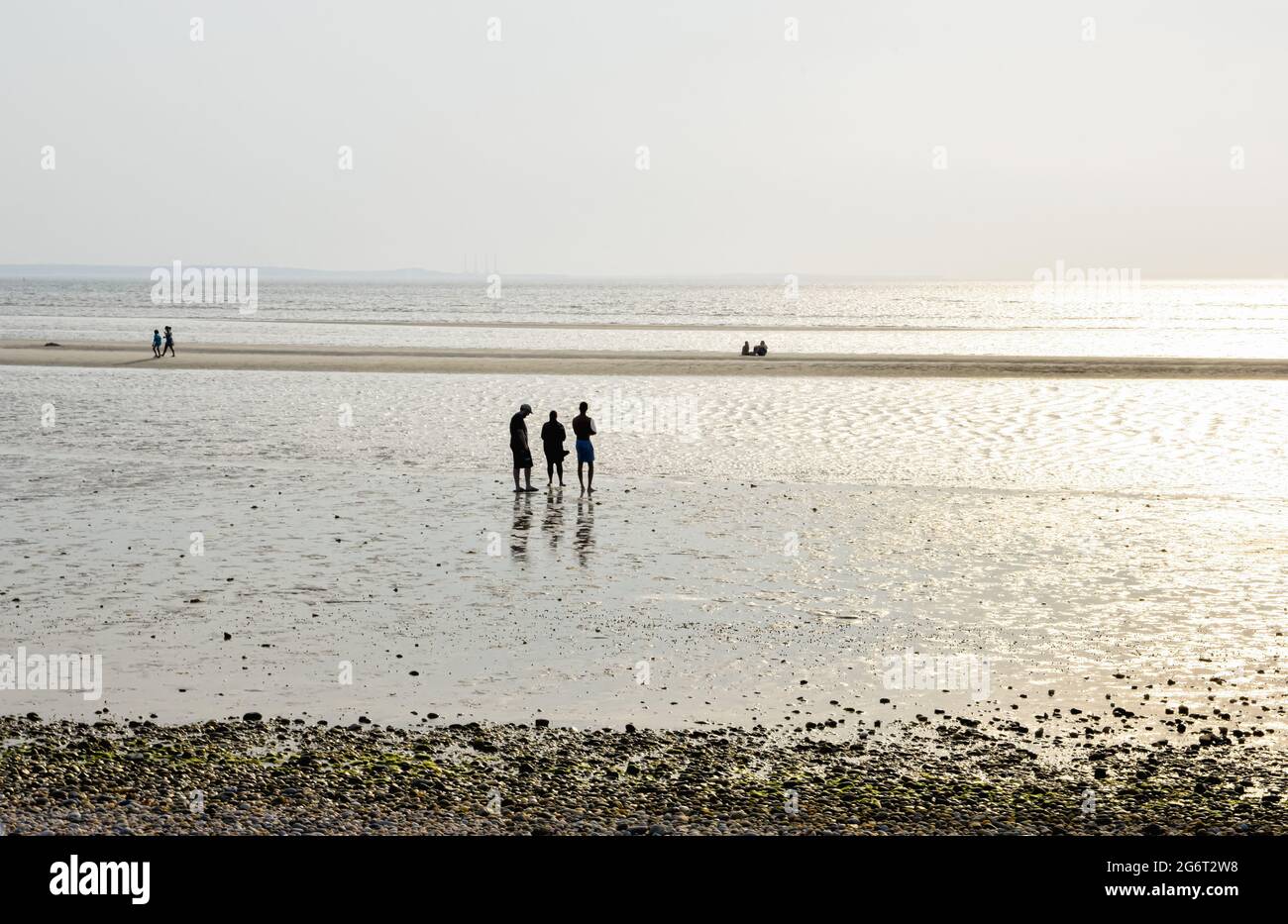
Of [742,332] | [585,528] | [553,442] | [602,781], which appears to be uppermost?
[742,332]

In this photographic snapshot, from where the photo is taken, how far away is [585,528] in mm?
21547

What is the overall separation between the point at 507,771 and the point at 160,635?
607 cm

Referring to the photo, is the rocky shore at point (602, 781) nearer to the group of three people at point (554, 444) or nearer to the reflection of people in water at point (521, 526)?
the reflection of people in water at point (521, 526)

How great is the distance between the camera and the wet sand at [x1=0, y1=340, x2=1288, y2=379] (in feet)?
189

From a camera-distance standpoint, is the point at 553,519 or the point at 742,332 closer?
the point at 553,519

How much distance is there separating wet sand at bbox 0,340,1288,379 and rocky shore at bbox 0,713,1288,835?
149 ft

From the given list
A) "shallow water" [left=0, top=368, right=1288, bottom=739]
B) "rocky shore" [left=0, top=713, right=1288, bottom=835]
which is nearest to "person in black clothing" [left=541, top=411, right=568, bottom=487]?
"shallow water" [left=0, top=368, right=1288, bottom=739]

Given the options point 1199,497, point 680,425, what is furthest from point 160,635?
point 680,425

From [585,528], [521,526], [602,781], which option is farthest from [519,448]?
[602,781]

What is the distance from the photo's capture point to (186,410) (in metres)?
40.4

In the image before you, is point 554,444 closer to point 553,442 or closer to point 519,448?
point 553,442

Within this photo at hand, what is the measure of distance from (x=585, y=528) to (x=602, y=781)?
11.5 meters
